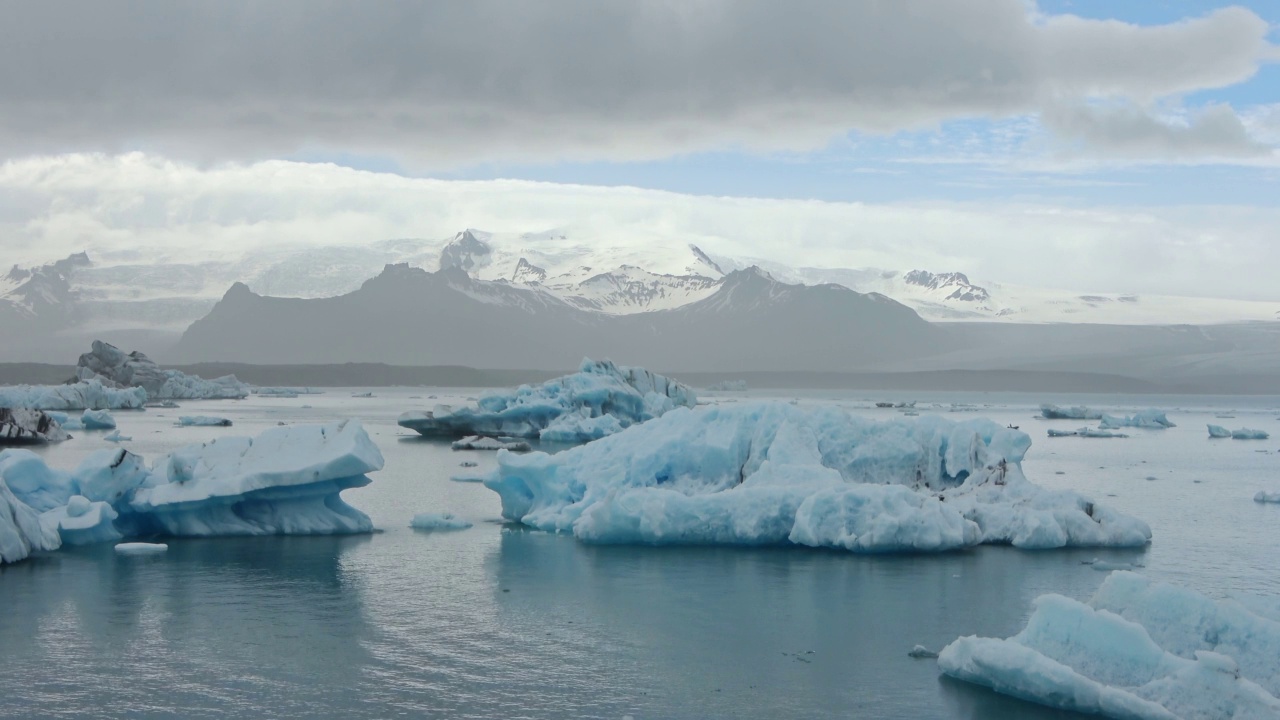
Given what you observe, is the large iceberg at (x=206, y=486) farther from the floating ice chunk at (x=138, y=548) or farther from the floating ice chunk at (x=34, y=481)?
the floating ice chunk at (x=138, y=548)

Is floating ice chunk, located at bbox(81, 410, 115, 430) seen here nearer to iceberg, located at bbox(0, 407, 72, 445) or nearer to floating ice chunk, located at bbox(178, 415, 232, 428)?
floating ice chunk, located at bbox(178, 415, 232, 428)

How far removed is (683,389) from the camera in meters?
38.6

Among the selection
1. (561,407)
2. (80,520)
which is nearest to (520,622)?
(80,520)

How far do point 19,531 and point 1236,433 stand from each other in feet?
122

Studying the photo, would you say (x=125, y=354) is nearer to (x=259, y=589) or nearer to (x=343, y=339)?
(x=259, y=589)

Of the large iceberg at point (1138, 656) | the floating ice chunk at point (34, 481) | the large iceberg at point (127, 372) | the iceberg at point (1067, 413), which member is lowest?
the large iceberg at point (1138, 656)

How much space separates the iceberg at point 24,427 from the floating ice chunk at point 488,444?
33.0ft

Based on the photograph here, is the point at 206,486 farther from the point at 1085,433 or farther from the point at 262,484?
the point at 1085,433

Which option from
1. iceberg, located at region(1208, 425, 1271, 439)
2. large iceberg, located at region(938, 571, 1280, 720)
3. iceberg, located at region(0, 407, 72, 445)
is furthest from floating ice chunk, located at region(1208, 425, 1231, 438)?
iceberg, located at region(0, 407, 72, 445)

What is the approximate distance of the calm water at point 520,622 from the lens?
306 inches

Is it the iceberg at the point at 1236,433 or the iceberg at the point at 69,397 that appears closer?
the iceberg at the point at 1236,433

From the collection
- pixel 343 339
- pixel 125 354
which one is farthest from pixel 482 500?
pixel 343 339

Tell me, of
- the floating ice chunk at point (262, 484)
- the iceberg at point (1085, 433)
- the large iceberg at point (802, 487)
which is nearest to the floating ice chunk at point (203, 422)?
the floating ice chunk at point (262, 484)

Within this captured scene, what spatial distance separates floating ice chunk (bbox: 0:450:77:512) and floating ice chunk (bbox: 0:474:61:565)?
0.29 metres
